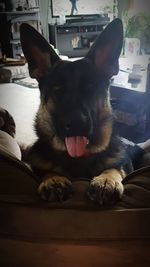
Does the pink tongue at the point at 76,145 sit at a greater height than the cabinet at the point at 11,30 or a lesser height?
lesser

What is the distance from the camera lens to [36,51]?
4.10ft

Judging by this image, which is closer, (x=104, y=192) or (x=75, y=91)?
(x=104, y=192)

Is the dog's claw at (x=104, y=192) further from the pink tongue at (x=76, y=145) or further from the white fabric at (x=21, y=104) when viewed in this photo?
the white fabric at (x=21, y=104)

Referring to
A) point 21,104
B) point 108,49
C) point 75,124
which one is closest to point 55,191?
point 75,124

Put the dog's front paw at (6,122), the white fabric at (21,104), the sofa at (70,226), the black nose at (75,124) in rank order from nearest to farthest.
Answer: the sofa at (70,226) < the black nose at (75,124) < the dog's front paw at (6,122) < the white fabric at (21,104)

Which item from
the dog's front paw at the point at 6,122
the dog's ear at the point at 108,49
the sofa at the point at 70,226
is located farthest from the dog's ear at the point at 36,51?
the sofa at the point at 70,226

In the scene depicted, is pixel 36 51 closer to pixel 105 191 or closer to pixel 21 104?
pixel 105 191

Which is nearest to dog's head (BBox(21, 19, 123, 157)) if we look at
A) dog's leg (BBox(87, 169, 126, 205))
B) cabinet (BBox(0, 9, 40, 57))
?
dog's leg (BBox(87, 169, 126, 205))

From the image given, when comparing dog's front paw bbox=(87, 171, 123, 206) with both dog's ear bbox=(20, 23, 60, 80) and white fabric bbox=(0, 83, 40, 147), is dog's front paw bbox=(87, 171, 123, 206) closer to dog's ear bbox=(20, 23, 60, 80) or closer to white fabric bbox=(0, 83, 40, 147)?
dog's ear bbox=(20, 23, 60, 80)

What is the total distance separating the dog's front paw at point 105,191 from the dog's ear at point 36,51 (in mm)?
538

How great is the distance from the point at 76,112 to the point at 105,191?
377mm

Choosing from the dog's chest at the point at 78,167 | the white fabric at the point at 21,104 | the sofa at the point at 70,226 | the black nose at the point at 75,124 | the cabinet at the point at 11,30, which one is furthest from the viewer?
the cabinet at the point at 11,30

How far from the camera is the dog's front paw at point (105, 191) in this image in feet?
2.67

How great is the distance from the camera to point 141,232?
2.49 ft
